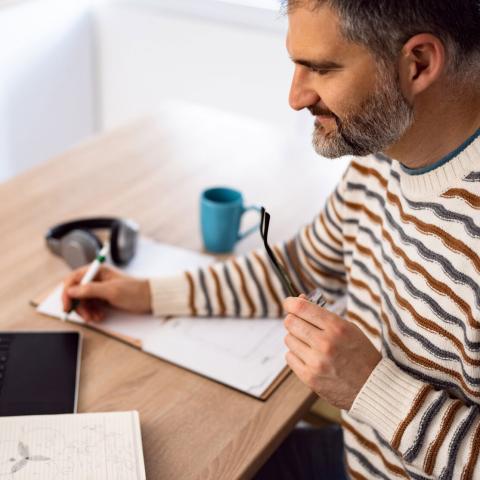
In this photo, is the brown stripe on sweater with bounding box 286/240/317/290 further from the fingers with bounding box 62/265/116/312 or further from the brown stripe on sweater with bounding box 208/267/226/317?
the fingers with bounding box 62/265/116/312

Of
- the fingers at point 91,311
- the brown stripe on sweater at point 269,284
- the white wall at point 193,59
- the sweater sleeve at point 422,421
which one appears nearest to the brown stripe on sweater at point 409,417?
the sweater sleeve at point 422,421

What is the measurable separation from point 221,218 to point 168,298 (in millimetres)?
213

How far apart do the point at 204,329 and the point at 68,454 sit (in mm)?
338

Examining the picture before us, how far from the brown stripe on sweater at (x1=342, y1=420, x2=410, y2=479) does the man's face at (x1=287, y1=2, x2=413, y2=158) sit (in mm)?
414

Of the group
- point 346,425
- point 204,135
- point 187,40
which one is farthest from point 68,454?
point 187,40

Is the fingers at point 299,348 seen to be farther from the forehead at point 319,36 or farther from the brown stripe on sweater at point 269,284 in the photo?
the forehead at point 319,36

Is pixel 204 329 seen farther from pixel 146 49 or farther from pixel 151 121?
pixel 146 49

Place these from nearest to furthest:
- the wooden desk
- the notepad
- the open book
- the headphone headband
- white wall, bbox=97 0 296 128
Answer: the notepad, the wooden desk, the open book, the headphone headband, white wall, bbox=97 0 296 128

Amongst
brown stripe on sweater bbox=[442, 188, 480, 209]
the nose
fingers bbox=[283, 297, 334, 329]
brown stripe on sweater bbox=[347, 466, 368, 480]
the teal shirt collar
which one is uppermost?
the nose

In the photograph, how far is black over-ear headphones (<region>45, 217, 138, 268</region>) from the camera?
1.24 meters

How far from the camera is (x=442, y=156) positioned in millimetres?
949

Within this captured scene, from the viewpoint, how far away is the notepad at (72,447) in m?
0.82

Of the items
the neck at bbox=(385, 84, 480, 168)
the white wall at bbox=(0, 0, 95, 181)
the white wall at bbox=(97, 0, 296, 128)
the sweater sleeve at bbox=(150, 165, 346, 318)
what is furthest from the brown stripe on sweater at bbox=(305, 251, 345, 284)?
the white wall at bbox=(0, 0, 95, 181)

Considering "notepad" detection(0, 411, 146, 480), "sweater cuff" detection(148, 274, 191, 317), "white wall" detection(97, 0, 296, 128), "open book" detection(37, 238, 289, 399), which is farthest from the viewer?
"white wall" detection(97, 0, 296, 128)
